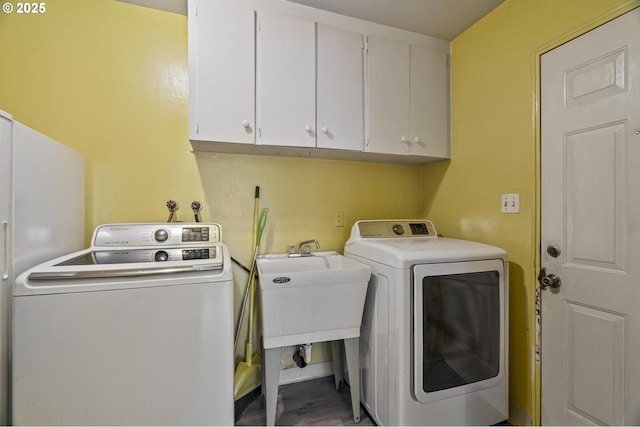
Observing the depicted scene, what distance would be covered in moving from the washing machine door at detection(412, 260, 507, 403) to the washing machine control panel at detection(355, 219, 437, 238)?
1.94 feet

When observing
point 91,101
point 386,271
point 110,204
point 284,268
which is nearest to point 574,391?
point 386,271

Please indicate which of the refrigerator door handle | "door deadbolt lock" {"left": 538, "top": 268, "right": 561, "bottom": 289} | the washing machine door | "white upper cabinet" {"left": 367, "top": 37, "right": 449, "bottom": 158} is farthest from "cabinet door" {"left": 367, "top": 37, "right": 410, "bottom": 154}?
the refrigerator door handle

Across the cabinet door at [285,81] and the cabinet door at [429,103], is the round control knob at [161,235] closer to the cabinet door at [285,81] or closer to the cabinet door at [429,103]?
the cabinet door at [285,81]

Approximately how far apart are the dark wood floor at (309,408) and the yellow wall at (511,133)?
39.8 inches

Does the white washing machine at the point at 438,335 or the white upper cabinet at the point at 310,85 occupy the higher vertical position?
the white upper cabinet at the point at 310,85

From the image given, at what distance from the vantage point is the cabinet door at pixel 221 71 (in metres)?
1.52

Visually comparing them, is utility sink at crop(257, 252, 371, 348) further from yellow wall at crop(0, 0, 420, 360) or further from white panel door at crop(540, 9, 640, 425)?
white panel door at crop(540, 9, 640, 425)

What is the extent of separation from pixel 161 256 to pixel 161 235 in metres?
0.20

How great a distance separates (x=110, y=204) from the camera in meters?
1.73

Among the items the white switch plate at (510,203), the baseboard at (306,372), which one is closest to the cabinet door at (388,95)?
the white switch plate at (510,203)

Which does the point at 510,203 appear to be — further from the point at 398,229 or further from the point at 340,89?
the point at 340,89

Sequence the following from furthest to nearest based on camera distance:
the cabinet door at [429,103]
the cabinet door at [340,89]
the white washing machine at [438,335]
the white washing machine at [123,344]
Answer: the cabinet door at [429,103]
the cabinet door at [340,89]
the white washing machine at [438,335]
the white washing machine at [123,344]

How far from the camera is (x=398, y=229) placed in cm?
203

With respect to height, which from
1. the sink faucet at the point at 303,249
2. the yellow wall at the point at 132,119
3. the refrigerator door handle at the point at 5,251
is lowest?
the sink faucet at the point at 303,249
